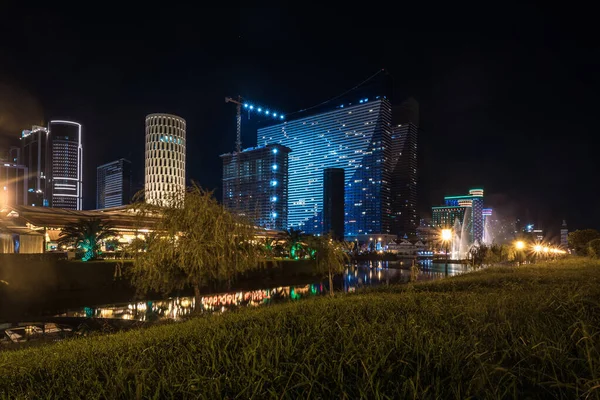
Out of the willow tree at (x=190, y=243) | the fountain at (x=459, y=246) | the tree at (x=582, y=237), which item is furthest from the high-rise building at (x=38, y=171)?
the tree at (x=582, y=237)

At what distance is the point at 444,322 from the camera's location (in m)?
4.78

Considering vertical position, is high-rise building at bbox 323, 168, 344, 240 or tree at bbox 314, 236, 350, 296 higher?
high-rise building at bbox 323, 168, 344, 240

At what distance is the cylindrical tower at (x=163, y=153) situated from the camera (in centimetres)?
10831

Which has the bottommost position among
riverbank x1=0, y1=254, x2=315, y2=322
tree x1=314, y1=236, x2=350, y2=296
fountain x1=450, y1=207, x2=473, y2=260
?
fountain x1=450, y1=207, x2=473, y2=260

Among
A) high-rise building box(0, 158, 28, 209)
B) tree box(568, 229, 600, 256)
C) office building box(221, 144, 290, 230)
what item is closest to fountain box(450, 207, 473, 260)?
tree box(568, 229, 600, 256)

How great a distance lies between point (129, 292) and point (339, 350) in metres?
31.8

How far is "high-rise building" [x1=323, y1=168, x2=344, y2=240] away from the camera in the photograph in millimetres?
184812

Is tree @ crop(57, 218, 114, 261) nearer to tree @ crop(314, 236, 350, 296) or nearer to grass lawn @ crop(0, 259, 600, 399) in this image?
tree @ crop(314, 236, 350, 296)

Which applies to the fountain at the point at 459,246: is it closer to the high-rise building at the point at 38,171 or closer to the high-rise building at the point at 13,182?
the high-rise building at the point at 13,182

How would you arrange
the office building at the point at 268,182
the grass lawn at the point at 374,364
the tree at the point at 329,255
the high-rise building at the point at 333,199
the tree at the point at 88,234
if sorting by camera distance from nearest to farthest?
the grass lawn at the point at 374,364 → the tree at the point at 329,255 → the tree at the point at 88,234 → the high-rise building at the point at 333,199 → the office building at the point at 268,182

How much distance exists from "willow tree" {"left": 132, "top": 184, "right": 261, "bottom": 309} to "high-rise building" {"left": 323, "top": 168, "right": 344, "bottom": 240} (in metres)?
169

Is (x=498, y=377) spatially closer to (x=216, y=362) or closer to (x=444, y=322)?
(x=444, y=322)

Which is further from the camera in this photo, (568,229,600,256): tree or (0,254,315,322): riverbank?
(568,229,600,256): tree

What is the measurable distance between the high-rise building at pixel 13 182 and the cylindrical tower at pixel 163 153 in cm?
7641
